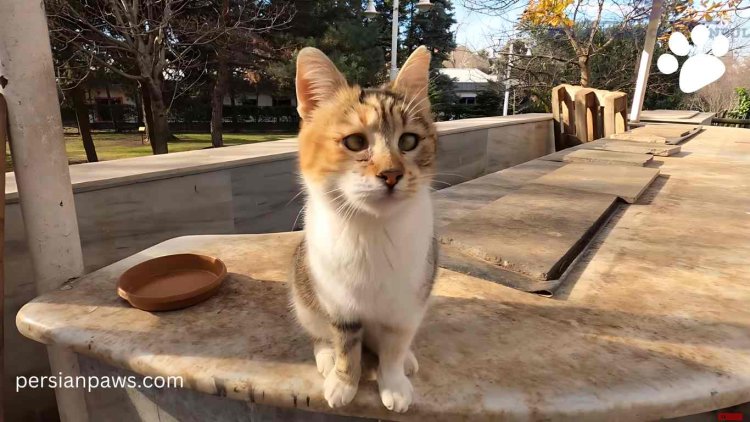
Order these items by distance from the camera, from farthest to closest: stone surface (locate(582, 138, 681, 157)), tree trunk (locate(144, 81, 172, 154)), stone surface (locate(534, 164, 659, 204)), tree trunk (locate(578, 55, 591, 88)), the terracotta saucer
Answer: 1. tree trunk (locate(578, 55, 591, 88))
2. tree trunk (locate(144, 81, 172, 154))
3. stone surface (locate(582, 138, 681, 157))
4. stone surface (locate(534, 164, 659, 204))
5. the terracotta saucer

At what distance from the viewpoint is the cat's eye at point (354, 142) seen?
991mm

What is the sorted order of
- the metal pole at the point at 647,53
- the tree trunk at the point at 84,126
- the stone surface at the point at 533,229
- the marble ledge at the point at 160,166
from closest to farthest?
the stone surface at the point at 533,229 < the marble ledge at the point at 160,166 < the metal pole at the point at 647,53 < the tree trunk at the point at 84,126

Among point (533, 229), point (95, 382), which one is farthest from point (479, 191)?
point (95, 382)

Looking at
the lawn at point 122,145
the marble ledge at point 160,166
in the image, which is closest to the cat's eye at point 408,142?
the marble ledge at point 160,166

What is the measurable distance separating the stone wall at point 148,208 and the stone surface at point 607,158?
73.8 inches

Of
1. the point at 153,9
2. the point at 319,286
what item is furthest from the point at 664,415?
the point at 153,9

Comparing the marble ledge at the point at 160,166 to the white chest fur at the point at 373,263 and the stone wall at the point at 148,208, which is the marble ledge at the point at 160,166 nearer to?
the stone wall at the point at 148,208

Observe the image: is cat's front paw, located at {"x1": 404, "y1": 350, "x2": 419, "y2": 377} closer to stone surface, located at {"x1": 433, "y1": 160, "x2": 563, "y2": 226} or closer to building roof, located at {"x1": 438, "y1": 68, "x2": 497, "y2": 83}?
stone surface, located at {"x1": 433, "y1": 160, "x2": 563, "y2": 226}

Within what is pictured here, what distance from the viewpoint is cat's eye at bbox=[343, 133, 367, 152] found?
0.99m

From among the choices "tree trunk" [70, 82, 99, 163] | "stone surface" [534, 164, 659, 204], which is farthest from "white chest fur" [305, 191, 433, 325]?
"tree trunk" [70, 82, 99, 163]

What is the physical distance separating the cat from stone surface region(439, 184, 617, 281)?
0.73 meters

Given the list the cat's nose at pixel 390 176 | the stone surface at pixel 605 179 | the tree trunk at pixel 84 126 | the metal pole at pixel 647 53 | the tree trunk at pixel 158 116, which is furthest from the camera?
the tree trunk at pixel 84 126

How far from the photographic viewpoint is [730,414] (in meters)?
1.48

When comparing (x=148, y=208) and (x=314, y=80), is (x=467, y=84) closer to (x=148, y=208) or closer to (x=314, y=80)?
(x=148, y=208)
